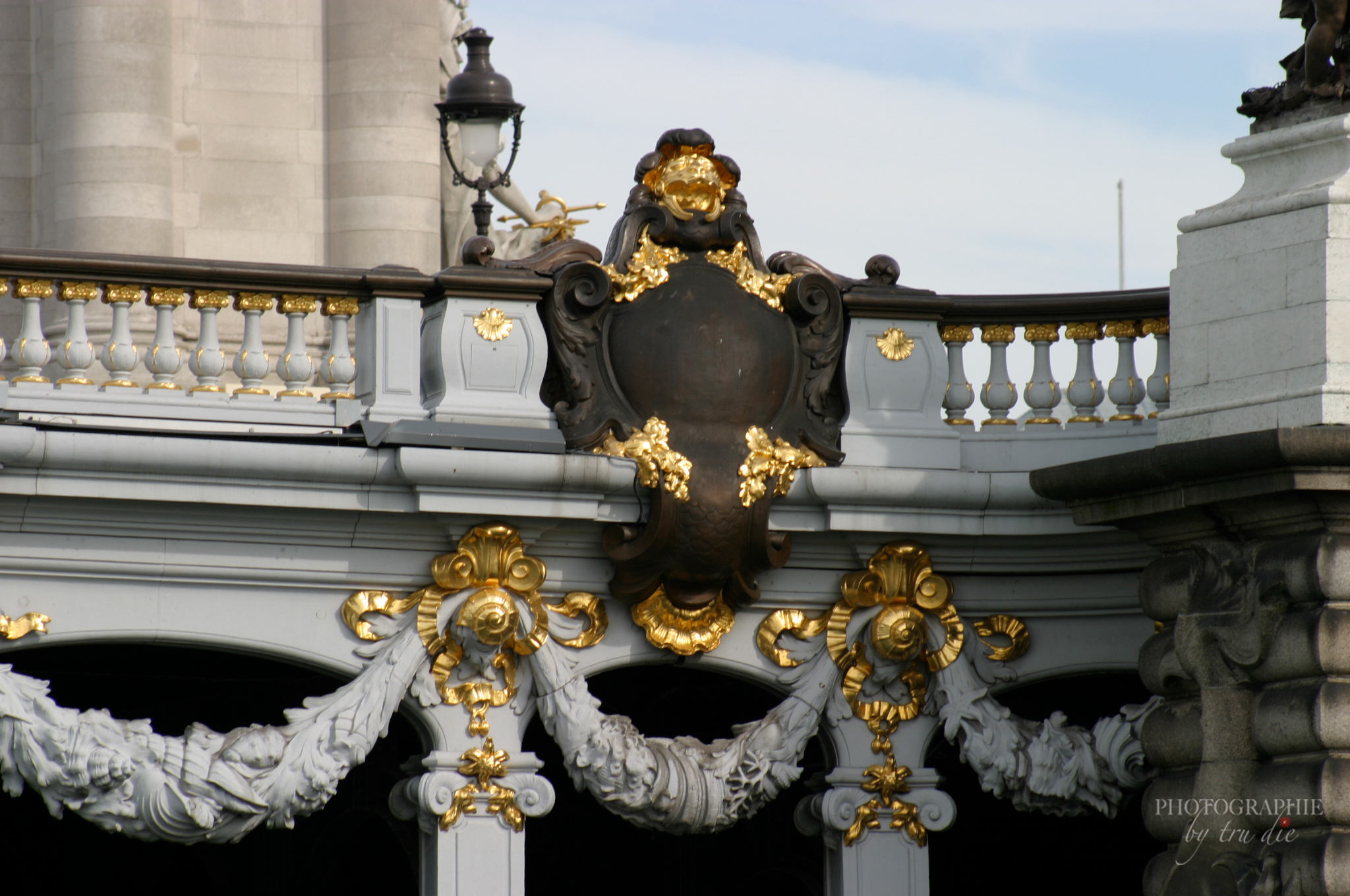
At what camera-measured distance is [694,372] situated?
12.0 meters

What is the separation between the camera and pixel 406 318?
39.2ft

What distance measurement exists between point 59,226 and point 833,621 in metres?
7.47

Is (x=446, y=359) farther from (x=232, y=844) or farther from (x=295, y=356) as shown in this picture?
(x=232, y=844)

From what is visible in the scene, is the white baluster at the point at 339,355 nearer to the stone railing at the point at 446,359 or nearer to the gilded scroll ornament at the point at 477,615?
the stone railing at the point at 446,359

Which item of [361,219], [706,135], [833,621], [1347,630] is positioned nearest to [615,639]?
[833,621]

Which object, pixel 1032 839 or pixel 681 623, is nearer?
pixel 681 623

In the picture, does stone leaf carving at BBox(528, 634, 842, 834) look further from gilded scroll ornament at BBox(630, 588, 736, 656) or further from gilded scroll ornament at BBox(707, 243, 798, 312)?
gilded scroll ornament at BBox(707, 243, 798, 312)

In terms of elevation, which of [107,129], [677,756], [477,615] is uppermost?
[107,129]

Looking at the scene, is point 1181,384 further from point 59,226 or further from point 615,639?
point 59,226

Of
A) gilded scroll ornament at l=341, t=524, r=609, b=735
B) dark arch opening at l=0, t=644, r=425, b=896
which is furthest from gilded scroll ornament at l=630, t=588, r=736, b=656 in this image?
dark arch opening at l=0, t=644, r=425, b=896

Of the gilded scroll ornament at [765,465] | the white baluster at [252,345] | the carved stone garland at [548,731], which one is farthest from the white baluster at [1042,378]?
A: the white baluster at [252,345]

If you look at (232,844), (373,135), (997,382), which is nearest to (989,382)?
(997,382)

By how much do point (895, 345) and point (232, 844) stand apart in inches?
218

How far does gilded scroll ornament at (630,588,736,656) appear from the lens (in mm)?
12164
